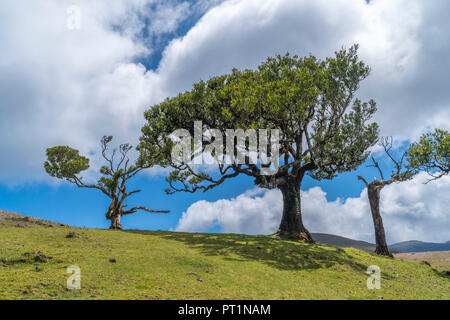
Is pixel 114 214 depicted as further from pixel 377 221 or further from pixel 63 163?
pixel 377 221

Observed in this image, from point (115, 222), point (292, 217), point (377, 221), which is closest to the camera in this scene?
point (292, 217)

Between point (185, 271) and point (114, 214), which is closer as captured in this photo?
point (185, 271)

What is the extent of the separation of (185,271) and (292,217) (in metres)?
18.6

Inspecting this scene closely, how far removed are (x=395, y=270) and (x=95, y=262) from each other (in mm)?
22200

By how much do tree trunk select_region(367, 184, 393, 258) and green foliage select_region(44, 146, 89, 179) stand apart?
117 ft

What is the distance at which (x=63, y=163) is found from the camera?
35281 mm

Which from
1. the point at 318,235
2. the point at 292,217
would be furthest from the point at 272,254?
the point at 318,235

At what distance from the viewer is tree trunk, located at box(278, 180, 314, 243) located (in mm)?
29594

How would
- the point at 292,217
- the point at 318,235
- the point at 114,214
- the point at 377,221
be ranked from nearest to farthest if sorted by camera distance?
the point at 292,217
the point at 377,221
the point at 114,214
the point at 318,235

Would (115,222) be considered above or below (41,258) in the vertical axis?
above

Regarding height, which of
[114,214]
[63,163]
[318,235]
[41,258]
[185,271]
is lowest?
[185,271]

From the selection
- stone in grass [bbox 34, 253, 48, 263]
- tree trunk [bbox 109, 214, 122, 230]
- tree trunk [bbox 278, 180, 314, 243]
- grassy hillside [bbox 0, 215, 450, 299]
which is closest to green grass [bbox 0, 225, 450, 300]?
grassy hillside [bbox 0, 215, 450, 299]

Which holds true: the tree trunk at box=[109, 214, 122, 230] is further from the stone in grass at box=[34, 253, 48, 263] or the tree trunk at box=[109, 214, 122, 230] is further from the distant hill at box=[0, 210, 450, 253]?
the stone in grass at box=[34, 253, 48, 263]

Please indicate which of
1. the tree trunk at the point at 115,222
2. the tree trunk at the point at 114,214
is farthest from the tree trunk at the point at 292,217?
the tree trunk at the point at 114,214
